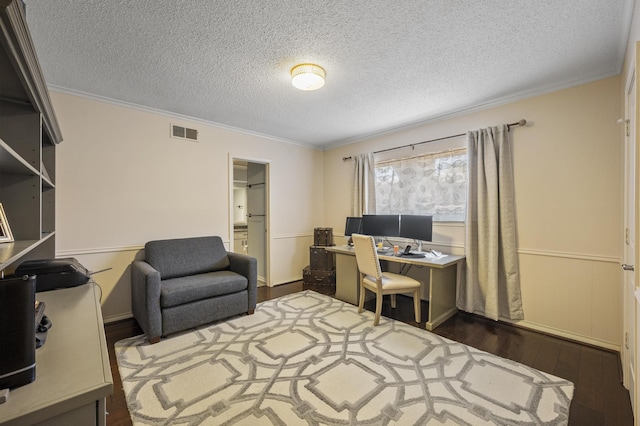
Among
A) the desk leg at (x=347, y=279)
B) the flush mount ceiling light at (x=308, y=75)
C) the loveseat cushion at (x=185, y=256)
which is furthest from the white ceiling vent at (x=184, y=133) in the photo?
the desk leg at (x=347, y=279)

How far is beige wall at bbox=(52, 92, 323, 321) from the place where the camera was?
2.77 metres

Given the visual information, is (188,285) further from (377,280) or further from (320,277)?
(320,277)

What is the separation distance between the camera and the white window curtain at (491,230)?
9.38ft

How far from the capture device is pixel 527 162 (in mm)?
2801

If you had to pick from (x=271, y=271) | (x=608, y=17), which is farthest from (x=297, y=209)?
(x=608, y=17)

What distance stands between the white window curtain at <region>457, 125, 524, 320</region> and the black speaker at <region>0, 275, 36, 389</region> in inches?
134

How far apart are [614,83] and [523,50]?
102 centimetres

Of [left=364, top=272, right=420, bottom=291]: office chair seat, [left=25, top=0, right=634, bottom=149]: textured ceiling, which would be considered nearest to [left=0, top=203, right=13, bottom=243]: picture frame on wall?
[left=25, top=0, right=634, bottom=149]: textured ceiling

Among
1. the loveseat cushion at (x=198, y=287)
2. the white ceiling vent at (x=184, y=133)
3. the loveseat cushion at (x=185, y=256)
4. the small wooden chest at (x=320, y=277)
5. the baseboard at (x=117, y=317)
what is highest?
the white ceiling vent at (x=184, y=133)

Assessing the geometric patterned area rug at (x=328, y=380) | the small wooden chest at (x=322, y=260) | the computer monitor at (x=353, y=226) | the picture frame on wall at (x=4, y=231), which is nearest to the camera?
the picture frame on wall at (x=4, y=231)

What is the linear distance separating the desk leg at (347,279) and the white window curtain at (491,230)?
131 centimetres

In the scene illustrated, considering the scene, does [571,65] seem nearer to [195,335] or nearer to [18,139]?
[18,139]

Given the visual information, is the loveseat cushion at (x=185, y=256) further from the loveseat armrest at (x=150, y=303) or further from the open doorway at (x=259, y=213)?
the open doorway at (x=259, y=213)

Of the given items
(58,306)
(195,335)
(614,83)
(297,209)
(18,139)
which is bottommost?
(195,335)
